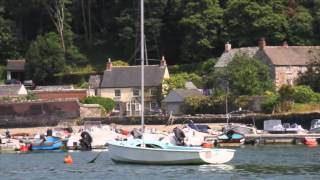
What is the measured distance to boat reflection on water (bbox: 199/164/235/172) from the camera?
47344 mm

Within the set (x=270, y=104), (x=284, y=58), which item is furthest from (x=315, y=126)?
(x=284, y=58)

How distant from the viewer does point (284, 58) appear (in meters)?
90.8

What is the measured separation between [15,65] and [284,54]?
34.6 m

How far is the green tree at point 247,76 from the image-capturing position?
8544 cm

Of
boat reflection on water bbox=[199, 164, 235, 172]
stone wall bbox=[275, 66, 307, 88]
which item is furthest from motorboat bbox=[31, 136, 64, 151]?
stone wall bbox=[275, 66, 307, 88]

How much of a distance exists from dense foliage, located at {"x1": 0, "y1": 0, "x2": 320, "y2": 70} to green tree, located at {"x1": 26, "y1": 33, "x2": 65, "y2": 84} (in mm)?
3382

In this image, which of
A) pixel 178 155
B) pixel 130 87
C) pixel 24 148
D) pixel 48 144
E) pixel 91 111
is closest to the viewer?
pixel 178 155

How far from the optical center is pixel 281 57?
298 ft

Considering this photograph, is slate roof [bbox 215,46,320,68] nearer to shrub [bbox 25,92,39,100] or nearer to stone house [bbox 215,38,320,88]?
Result: stone house [bbox 215,38,320,88]

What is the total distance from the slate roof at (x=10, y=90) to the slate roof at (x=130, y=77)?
9.20m

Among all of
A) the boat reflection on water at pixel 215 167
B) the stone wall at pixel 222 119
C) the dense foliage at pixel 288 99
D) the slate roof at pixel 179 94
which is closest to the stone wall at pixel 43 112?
the stone wall at pixel 222 119

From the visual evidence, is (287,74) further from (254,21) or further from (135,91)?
(135,91)

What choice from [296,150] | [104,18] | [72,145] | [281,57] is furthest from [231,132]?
[104,18]

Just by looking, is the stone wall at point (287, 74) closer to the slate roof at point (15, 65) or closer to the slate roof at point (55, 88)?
the slate roof at point (55, 88)
